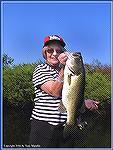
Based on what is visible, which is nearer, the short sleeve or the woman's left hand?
the short sleeve

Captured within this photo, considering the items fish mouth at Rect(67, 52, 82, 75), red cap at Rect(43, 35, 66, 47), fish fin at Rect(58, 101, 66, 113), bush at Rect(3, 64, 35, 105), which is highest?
red cap at Rect(43, 35, 66, 47)

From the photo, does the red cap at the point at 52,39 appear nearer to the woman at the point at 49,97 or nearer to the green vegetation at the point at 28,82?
the woman at the point at 49,97

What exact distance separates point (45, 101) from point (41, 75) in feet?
0.87

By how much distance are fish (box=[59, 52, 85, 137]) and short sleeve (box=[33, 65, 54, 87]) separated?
0.58 feet

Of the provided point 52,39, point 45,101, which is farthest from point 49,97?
point 52,39

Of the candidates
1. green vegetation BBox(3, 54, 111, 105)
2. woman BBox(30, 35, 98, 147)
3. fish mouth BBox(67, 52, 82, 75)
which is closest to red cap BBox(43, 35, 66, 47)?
woman BBox(30, 35, 98, 147)

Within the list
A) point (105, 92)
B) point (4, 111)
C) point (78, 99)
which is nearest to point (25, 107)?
point (4, 111)

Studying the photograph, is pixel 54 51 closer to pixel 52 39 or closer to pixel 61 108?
pixel 52 39

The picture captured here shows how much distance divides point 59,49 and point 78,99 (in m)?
0.54

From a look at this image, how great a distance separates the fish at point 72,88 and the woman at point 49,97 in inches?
2.0

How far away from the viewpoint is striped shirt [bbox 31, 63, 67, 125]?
4094 mm

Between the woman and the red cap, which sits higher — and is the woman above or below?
below

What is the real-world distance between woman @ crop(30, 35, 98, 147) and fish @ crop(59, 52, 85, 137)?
5 cm

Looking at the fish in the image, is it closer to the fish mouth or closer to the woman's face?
the fish mouth
